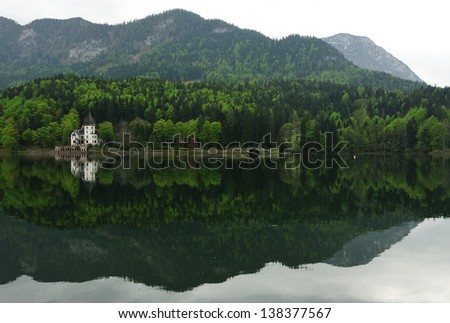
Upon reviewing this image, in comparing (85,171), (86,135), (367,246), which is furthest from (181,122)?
(367,246)

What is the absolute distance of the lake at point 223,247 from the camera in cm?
1684

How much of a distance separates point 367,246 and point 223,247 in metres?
7.75

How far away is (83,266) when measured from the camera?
63.7ft

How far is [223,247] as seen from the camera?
22.1m

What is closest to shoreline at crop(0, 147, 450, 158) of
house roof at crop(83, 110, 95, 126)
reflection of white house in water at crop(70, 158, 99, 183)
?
house roof at crop(83, 110, 95, 126)

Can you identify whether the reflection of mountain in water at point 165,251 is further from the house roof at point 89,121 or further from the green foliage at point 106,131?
the house roof at point 89,121

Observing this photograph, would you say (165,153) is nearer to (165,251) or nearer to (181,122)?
(181,122)

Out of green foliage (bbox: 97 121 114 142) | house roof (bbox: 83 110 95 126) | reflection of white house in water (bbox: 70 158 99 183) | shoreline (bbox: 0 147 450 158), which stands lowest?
shoreline (bbox: 0 147 450 158)

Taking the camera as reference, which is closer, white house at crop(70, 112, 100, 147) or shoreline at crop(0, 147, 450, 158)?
shoreline at crop(0, 147, 450, 158)

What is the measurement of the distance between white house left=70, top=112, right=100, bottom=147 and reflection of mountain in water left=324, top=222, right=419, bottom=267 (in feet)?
437

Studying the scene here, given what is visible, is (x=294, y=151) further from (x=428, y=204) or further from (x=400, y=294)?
(x=400, y=294)

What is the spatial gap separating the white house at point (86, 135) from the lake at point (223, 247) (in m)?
113

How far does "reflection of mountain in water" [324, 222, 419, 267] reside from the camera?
20828mm

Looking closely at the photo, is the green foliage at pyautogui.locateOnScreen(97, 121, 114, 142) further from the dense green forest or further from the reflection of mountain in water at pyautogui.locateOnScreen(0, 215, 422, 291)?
the reflection of mountain in water at pyautogui.locateOnScreen(0, 215, 422, 291)
